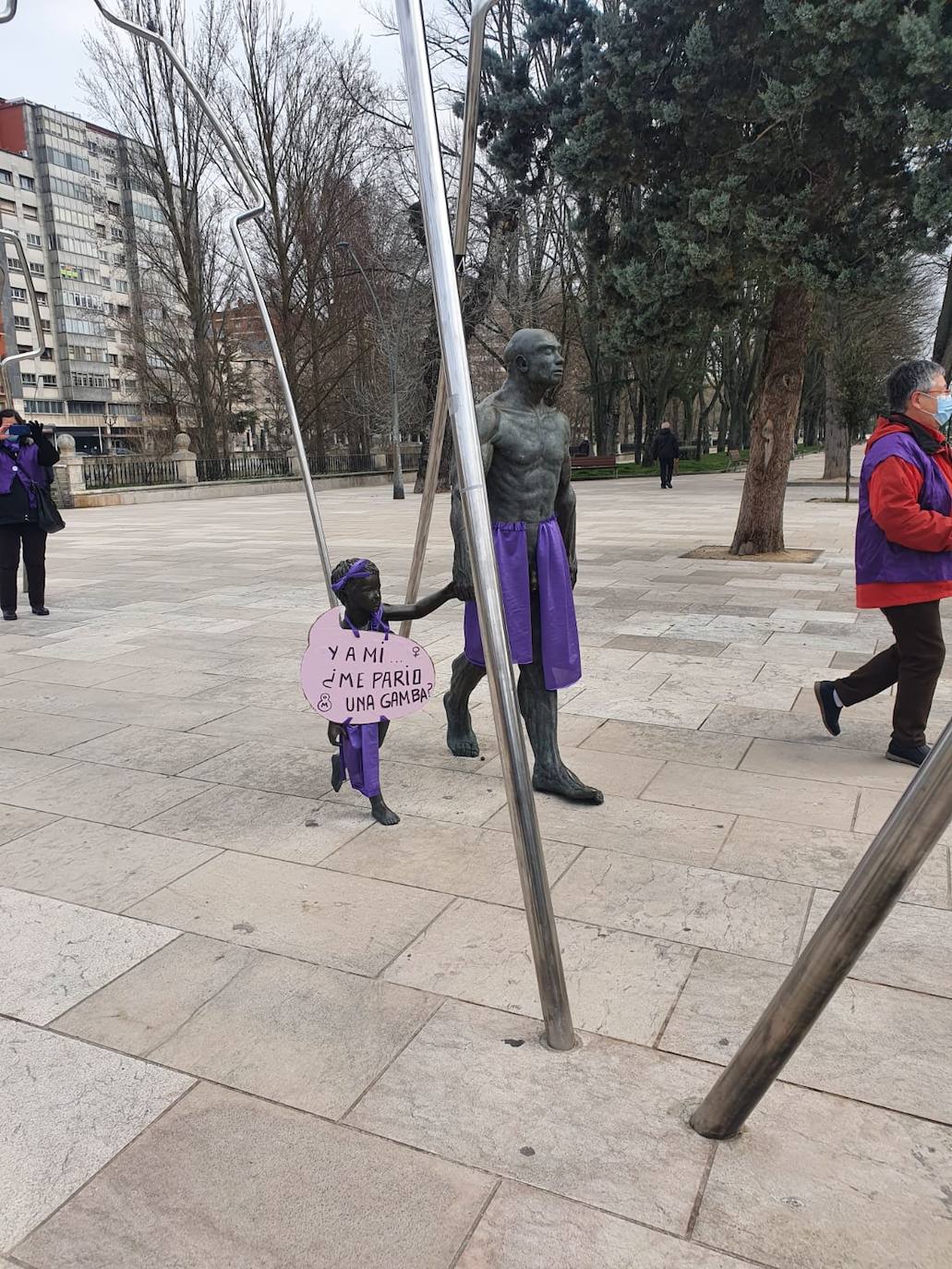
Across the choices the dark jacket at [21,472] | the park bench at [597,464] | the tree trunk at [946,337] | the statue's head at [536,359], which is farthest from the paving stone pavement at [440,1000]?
the park bench at [597,464]

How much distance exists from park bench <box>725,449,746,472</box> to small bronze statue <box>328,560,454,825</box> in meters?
34.4

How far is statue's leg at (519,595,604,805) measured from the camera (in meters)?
4.17

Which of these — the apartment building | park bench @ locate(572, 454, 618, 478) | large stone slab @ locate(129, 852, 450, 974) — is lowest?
large stone slab @ locate(129, 852, 450, 974)

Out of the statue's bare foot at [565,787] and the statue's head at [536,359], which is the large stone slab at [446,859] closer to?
the statue's bare foot at [565,787]

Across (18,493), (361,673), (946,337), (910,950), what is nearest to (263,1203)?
(910,950)

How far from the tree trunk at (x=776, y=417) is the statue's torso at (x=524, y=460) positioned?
807cm

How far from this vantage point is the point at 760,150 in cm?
956

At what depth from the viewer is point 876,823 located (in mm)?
3920

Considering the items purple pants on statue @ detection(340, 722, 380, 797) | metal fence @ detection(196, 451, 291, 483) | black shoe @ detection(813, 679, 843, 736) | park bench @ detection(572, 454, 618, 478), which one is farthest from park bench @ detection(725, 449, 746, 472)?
purple pants on statue @ detection(340, 722, 380, 797)

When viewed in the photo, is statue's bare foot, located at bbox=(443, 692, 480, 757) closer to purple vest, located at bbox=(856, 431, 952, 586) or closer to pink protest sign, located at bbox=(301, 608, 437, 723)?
pink protest sign, located at bbox=(301, 608, 437, 723)

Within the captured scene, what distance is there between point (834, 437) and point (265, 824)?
83.1ft

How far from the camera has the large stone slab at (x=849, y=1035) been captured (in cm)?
232

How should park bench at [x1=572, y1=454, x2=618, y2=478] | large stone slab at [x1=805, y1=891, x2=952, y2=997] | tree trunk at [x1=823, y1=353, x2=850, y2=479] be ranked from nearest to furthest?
large stone slab at [x1=805, y1=891, x2=952, y2=997]
tree trunk at [x1=823, y1=353, x2=850, y2=479]
park bench at [x1=572, y1=454, x2=618, y2=478]

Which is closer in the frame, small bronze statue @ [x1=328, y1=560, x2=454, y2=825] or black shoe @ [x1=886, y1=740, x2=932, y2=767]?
small bronze statue @ [x1=328, y1=560, x2=454, y2=825]
